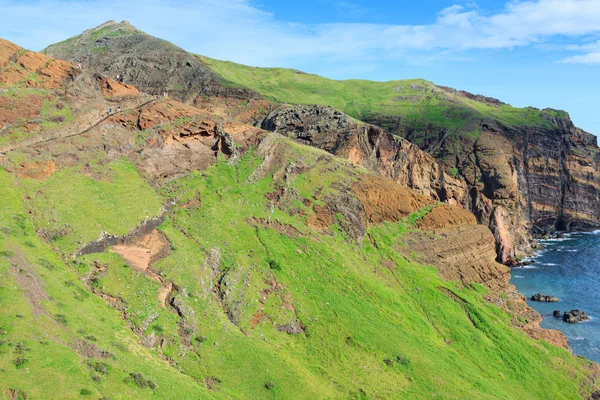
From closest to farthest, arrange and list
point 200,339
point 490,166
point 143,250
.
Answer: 1. point 200,339
2. point 143,250
3. point 490,166

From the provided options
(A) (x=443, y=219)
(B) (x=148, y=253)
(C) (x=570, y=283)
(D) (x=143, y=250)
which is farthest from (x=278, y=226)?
(C) (x=570, y=283)

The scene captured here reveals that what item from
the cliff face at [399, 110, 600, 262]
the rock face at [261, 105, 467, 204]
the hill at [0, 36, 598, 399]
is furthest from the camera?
the cliff face at [399, 110, 600, 262]

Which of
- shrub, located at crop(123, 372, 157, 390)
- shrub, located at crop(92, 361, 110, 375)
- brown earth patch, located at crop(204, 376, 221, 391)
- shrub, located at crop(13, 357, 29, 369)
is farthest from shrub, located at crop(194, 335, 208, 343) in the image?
shrub, located at crop(13, 357, 29, 369)

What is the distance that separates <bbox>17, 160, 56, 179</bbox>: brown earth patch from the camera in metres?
56.2

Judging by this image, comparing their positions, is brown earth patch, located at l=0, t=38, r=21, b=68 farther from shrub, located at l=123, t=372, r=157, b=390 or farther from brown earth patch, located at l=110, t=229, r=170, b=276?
shrub, located at l=123, t=372, r=157, b=390

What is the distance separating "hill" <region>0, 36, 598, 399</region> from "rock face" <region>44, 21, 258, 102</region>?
7764 centimetres

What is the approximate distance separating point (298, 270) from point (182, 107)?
36.6 meters

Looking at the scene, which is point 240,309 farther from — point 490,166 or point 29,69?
point 490,166

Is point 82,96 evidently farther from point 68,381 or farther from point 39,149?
point 68,381

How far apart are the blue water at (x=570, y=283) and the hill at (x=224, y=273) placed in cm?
1418

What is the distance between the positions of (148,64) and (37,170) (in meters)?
109

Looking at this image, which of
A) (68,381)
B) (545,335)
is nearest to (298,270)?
(68,381)

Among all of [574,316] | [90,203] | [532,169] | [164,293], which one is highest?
[532,169]

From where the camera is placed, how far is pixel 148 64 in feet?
515
